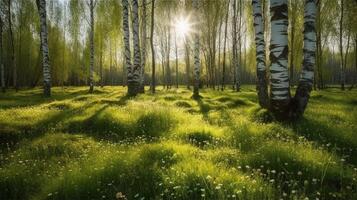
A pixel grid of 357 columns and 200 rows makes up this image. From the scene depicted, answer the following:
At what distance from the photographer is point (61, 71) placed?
174 ft

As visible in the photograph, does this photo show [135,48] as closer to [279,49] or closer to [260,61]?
[260,61]

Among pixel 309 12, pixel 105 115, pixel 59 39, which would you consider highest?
pixel 59 39

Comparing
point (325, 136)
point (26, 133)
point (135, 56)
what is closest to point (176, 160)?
point (325, 136)

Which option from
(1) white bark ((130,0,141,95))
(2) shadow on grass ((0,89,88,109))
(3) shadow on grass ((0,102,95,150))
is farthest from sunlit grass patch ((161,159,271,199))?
(1) white bark ((130,0,141,95))

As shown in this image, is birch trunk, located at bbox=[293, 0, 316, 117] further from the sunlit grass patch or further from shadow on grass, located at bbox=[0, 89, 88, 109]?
shadow on grass, located at bbox=[0, 89, 88, 109]

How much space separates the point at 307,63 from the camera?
1012 cm

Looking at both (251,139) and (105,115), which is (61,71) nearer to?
(105,115)

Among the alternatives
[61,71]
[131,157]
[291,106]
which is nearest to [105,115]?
[131,157]

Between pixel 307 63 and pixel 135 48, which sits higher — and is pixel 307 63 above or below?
below

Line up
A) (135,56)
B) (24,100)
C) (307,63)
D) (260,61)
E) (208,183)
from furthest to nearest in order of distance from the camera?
(135,56)
(24,100)
(260,61)
(307,63)
(208,183)

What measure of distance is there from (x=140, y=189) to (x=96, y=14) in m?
47.7

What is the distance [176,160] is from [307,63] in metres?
6.26

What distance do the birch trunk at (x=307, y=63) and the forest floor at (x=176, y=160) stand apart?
23.5 inches

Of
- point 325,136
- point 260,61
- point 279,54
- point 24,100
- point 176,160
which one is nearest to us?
point 176,160
